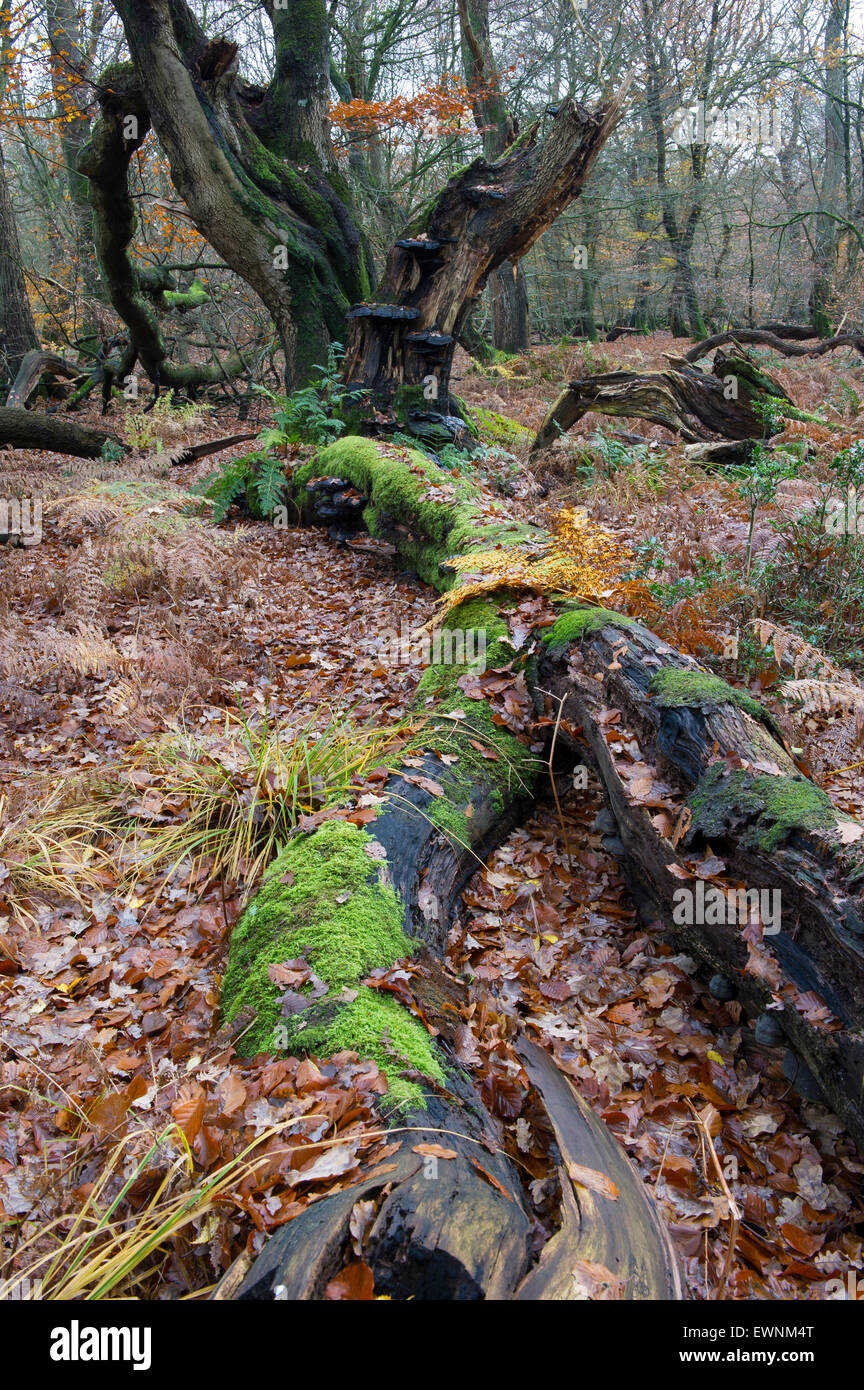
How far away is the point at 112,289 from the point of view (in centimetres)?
1151

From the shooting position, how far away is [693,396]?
9.07m

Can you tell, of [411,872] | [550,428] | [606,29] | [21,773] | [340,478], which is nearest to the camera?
[411,872]

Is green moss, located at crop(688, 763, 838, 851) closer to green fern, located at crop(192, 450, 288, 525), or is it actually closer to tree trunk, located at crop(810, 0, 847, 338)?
green fern, located at crop(192, 450, 288, 525)

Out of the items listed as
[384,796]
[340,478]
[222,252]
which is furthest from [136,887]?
[222,252]

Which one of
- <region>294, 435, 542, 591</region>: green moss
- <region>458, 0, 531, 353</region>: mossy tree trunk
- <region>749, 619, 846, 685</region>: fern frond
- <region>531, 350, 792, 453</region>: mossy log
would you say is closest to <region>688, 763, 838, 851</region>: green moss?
<region>749, 619, 846, 685</region>: fern frond

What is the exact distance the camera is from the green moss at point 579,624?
12.8ft

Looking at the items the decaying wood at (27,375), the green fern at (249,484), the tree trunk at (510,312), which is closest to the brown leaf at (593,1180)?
the green fern at (249,484)

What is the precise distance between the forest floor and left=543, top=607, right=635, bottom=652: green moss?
750 millimetres

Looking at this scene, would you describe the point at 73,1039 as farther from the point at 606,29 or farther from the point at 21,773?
the point at 606,29

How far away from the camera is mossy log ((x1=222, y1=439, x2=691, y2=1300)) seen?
1.67 meters

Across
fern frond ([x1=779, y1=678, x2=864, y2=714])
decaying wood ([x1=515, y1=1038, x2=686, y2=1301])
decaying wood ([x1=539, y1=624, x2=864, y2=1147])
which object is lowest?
decaying wood ([x1=515, y1=1038, x2=686, y2=1301])

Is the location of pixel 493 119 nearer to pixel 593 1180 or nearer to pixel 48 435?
pixel 48 435

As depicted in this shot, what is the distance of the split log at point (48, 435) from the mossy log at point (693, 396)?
6263 millimetres

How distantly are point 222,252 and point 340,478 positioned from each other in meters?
4.89
